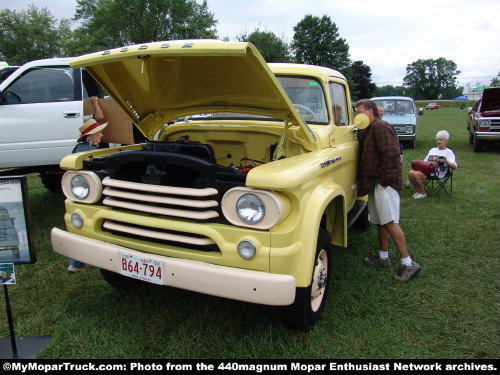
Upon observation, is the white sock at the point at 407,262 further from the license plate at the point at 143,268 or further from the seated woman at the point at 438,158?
the seated woman at the point at 438,158

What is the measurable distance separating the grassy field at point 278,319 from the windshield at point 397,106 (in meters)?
10.1

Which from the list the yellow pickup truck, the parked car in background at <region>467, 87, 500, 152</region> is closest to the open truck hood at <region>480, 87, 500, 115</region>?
the parked car in background at <region>467, 87, 500, 152</region>

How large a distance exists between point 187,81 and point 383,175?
1.98 metres

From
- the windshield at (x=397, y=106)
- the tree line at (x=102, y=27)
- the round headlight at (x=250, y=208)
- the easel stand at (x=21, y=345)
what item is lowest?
the easel stand at (x=21, y=345)

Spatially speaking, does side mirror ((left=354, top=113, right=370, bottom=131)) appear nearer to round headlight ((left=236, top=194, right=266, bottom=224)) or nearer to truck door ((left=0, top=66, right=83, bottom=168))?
round headlight ((left=236, top=194, right=266, bottom=224))

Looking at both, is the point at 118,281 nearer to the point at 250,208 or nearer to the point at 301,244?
the point at 250,208

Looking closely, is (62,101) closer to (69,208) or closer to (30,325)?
(69,208)

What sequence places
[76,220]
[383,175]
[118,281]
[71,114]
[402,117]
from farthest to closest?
1. [402,117]
2. [71,114]
3. [383,175]
4. [118,281]
5. [76,220]

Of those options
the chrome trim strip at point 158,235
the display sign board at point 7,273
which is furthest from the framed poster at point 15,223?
the chrome trim strip at point 158,235

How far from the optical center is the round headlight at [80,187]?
2805 mm

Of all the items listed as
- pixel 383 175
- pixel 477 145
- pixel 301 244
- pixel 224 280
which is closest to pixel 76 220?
pixel 224 280

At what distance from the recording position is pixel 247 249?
7.34 ft

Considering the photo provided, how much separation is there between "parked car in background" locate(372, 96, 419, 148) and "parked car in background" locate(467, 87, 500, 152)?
5.94 feet

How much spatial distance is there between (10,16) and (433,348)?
40.2 metres
